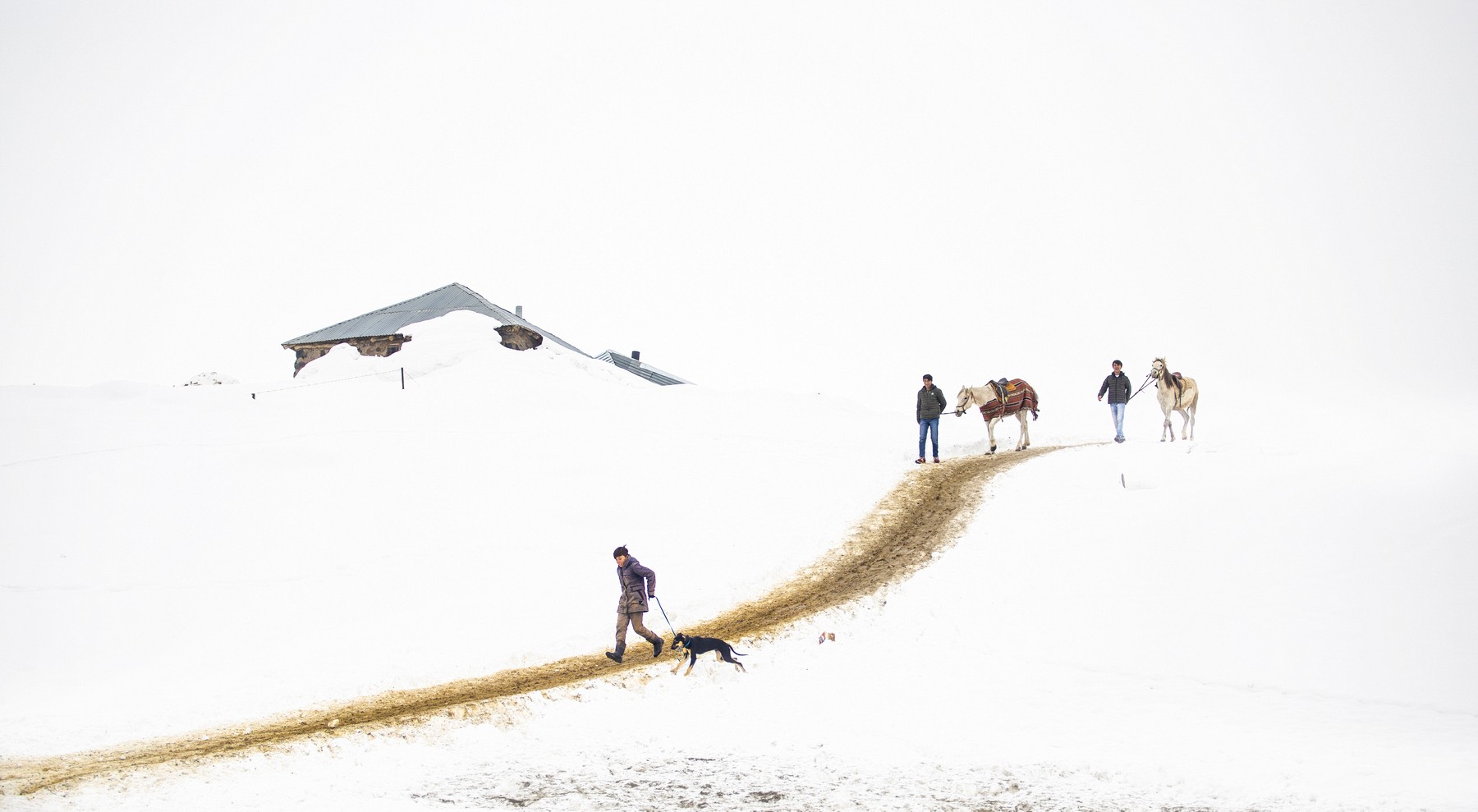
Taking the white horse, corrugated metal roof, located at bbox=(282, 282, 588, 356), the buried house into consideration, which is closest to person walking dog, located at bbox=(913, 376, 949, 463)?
the white horse

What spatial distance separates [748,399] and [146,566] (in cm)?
1975

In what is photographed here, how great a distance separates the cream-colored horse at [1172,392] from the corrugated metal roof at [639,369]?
105 feet

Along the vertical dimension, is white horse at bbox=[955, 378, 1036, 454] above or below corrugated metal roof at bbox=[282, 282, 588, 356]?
below

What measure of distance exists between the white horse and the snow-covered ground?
8.78 feet

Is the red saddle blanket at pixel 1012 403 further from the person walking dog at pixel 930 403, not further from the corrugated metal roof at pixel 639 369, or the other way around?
the corrugated metal roof at pixel 639 369

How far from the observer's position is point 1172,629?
15.4 metres

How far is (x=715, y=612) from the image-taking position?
17.7 m

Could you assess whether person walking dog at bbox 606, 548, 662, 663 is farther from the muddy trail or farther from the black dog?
the black dog

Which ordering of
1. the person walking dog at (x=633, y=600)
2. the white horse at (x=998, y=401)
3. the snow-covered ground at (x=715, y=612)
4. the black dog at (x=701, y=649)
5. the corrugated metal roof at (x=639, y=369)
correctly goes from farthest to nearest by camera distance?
the corrugated metal roof at (x=639, y=369) → the white horse at (x=998, y=401) → the person walking dog at (x=633, y=600) → the black dog at (x=701, y=649) → the snow-covered ground at (x=715, y=612)

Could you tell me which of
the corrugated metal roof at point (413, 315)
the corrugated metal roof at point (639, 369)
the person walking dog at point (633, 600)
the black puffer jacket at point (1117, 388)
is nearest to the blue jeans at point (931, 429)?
the black puffer jacket at point (1117, 388)

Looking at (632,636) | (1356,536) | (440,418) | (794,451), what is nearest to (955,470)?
(794,451)

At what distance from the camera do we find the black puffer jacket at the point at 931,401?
83.6ft

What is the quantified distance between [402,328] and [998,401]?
28416 millimetres

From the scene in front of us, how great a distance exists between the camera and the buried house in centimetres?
4266
